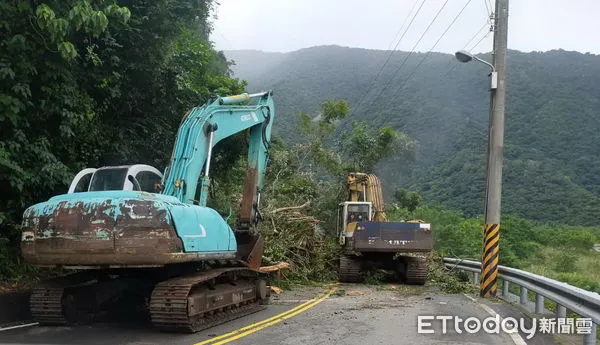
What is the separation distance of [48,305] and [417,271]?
1096cm

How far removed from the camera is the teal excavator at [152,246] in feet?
24.2

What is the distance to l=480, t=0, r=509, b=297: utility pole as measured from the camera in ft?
43.4

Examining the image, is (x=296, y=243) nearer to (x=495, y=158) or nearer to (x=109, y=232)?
(x=495, y=158)

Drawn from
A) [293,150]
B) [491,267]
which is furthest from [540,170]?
[491,267]

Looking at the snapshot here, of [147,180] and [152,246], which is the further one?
[147,180]

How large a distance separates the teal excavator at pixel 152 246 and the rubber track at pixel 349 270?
6.38 meters

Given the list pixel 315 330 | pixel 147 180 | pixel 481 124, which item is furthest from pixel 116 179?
pixel 481 124

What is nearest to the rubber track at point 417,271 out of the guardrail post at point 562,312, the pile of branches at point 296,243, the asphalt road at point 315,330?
the pile of branches at point 296,243

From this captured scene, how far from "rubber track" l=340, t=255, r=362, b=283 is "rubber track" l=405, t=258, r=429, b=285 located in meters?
1.49

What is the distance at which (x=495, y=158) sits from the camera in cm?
1367

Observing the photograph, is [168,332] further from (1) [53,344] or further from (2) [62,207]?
(2) [62,207]

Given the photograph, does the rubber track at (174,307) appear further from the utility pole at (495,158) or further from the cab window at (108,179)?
the utility pole at (495,158)

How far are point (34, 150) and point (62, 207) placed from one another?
125 inches

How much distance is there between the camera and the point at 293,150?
2617cm
